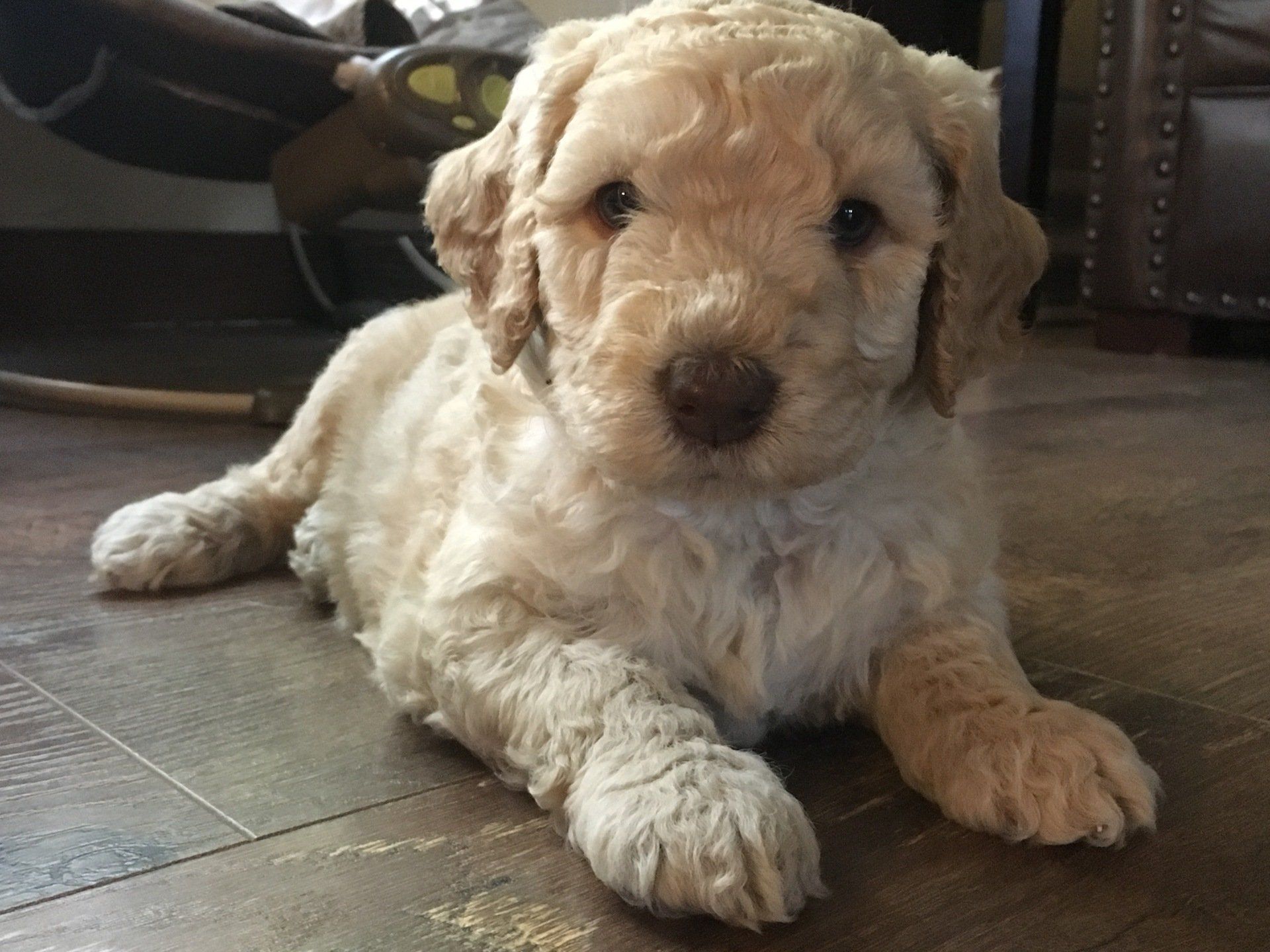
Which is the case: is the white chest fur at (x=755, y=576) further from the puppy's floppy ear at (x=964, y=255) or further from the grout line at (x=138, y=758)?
the grout line at (x=138, y=758)

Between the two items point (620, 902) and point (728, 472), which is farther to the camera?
point (728, 472)

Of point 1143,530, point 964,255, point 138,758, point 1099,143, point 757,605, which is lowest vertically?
point 1143,530

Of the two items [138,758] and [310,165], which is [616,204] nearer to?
[138,758]

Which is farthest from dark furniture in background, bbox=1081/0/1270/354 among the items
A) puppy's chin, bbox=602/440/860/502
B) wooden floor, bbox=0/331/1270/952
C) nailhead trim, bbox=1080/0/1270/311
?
puppy's chin, bbox=602/440/860/502

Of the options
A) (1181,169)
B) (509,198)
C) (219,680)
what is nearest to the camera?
(509,198)

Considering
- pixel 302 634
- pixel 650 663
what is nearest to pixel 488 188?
pixel 650 663

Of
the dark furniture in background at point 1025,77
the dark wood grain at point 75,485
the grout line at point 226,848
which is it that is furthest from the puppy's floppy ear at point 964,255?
the dark furniture in background at point 1025,77

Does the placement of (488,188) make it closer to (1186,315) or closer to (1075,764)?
(1075,764)

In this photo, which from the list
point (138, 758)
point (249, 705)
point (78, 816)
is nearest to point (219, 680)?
point (249, 705)
